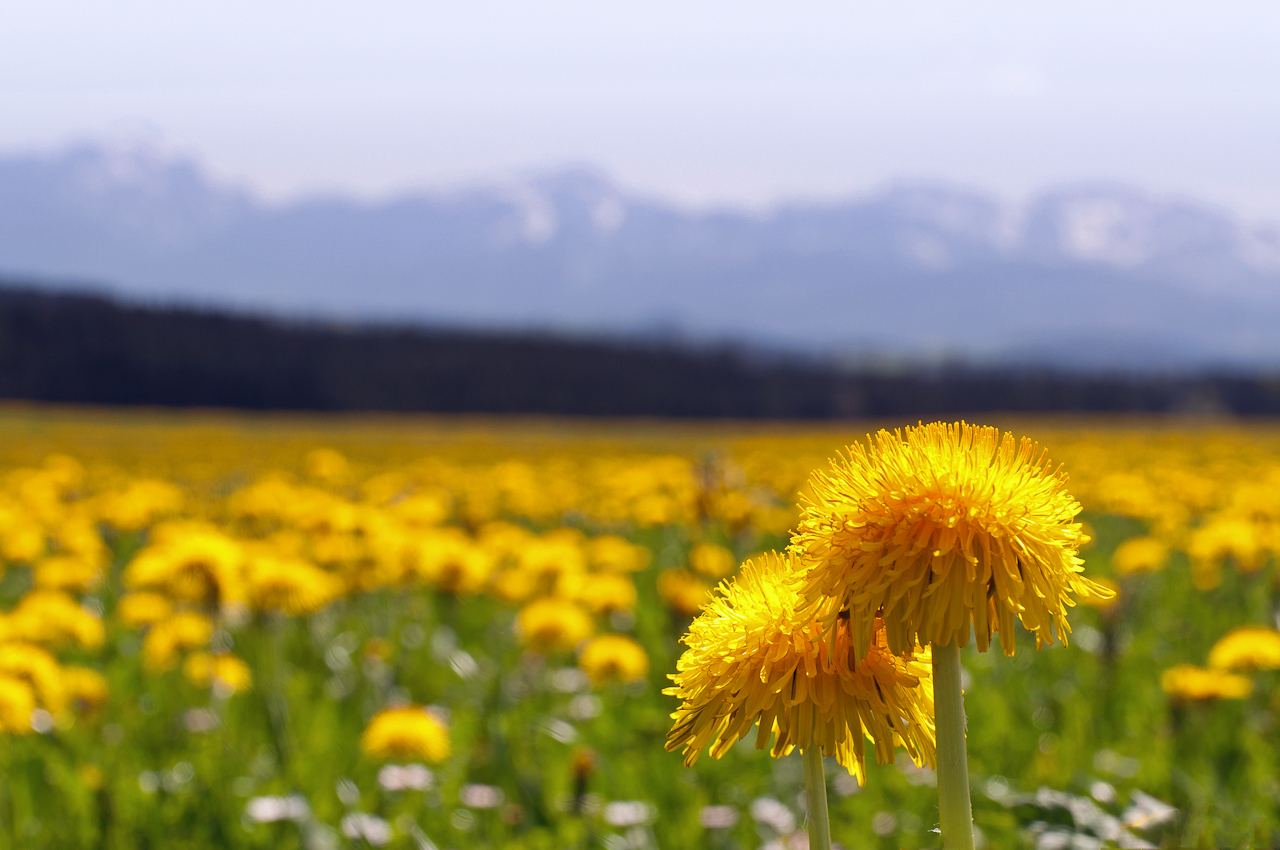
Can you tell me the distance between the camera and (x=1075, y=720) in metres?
4.12

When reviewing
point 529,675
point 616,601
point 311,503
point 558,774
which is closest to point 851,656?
point 558,774

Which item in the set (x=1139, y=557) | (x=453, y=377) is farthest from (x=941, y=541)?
(x=453, y=377)

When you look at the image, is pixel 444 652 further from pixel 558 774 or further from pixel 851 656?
pixel 851 656

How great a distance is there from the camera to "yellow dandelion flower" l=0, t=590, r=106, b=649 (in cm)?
393

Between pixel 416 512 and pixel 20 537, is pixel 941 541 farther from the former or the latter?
pixel 20 537

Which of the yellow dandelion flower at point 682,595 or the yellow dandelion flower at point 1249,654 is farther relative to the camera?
the yellow dandelion flower at point 682,595

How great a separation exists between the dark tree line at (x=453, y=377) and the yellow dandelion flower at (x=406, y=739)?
6068 cm

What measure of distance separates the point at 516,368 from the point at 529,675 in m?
62.8

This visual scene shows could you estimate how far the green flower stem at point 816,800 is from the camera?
75 centimetres

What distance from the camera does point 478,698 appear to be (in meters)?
4.73

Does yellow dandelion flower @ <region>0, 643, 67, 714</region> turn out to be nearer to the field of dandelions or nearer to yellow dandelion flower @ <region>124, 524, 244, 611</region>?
the field of dandelions

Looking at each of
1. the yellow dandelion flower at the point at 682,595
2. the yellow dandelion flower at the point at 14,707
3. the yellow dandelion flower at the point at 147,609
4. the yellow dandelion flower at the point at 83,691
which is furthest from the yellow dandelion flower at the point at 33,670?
the yellow dandelion flower at the point at 682,595

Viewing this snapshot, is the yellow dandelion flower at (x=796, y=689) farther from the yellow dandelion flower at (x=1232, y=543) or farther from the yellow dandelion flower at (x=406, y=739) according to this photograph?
the yellow dandelion flower at (x=1232, y=543)

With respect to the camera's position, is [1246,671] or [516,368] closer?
[1246,671]
